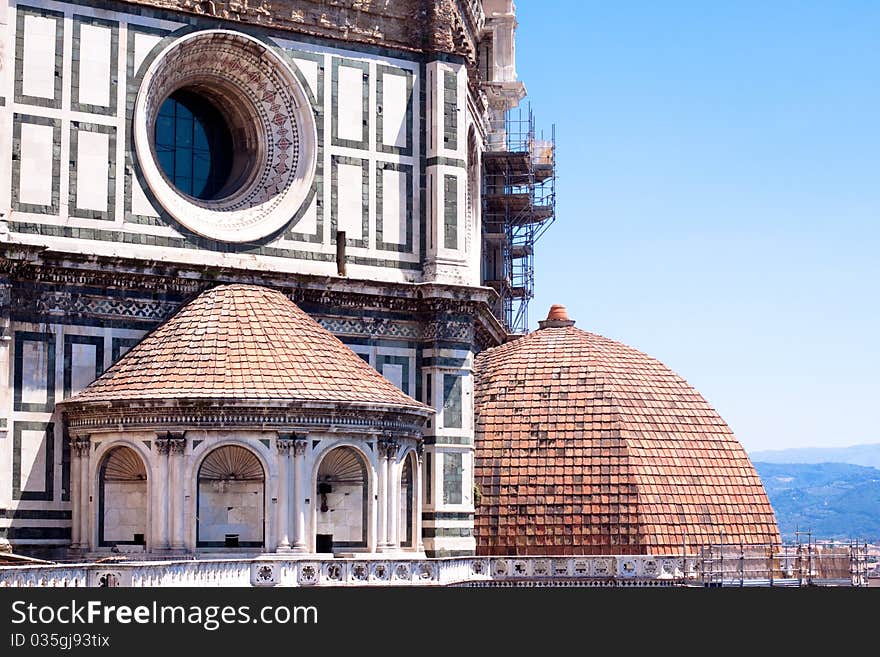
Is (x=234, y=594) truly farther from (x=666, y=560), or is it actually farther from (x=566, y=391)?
(x=566, y=391)

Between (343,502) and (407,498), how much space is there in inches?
102

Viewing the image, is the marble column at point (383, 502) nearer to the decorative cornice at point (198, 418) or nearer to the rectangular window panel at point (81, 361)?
the decorative cornice at point (198, 418)

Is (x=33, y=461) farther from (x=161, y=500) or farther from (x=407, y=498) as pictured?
(x=407, y=498)

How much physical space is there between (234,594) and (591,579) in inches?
943

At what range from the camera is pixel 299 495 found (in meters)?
46.9

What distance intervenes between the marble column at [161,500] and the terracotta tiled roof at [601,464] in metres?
13.3

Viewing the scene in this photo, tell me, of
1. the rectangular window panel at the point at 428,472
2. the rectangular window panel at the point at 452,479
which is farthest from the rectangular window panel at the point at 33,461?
the rectangular window panel at the point at 452,479

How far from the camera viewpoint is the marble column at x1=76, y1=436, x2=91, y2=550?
4678 centimetres

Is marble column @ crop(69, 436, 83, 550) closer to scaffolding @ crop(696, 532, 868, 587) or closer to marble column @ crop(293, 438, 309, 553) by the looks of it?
marble column @ crop(293, 438, 309, 553)

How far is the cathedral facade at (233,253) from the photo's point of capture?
46844 mm

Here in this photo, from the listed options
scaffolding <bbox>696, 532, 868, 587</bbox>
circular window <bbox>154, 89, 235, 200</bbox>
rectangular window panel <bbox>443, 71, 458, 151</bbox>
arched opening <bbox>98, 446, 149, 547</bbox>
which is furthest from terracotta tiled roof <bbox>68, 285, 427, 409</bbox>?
scaffolding <bbox>696, 532, 868, 587</bbox>

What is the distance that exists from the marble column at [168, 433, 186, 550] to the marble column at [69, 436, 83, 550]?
2.44 metres

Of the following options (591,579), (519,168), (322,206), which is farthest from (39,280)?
(519,168)

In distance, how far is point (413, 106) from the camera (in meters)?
53.6
